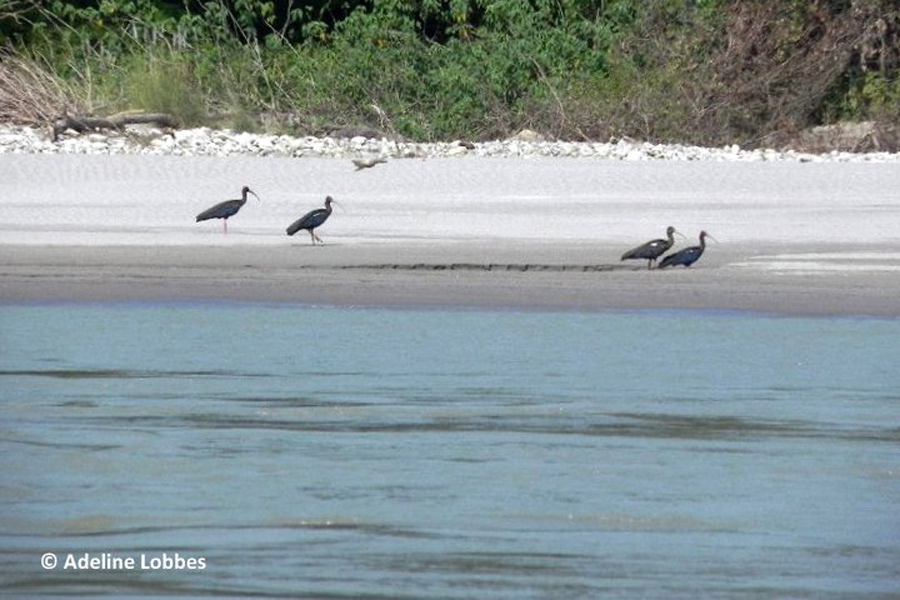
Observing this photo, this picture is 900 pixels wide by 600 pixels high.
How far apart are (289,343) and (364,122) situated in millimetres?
11469

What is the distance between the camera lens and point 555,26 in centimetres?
2541

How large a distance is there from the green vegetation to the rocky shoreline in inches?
48.9

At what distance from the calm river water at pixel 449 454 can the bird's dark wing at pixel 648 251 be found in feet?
4.22

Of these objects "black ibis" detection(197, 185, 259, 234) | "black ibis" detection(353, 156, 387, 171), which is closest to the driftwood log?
"black ibis" detection(353, 156, 387, 171)

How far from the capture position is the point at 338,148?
19.7m

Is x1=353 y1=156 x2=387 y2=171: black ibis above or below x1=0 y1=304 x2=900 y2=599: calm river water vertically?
above

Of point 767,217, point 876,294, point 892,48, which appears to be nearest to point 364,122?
point 892,48

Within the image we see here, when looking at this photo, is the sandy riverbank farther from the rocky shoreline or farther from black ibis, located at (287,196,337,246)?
the rocky shoreline

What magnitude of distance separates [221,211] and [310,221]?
28.3 inches

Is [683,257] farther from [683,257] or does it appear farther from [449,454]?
[449,454]

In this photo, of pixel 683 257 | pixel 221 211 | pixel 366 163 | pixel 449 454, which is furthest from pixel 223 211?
pixel 449 454

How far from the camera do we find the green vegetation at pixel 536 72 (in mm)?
22188
